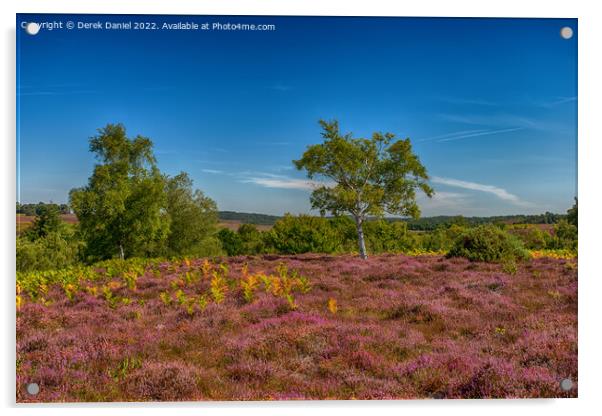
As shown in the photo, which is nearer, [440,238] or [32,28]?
[32,28]

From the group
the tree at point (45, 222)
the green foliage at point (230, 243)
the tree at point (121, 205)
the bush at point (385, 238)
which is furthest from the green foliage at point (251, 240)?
the tree at point (45, 222)

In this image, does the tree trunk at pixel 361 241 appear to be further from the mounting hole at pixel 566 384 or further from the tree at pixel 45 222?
the tree at pixel 45 222

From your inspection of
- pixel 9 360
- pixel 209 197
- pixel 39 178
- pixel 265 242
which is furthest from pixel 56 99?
pixel 265 242

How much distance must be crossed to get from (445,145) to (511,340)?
10.2ft

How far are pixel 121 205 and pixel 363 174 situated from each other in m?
5.98

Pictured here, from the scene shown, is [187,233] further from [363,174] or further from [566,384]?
[566,384]

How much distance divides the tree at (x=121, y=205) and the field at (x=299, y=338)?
1.73 meters

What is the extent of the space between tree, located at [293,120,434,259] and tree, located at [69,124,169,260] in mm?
3148

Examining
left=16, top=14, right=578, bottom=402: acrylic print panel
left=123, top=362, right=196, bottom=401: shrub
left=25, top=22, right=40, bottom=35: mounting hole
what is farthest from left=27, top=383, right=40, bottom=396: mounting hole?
left=25, top=22, right=40, bottom=35: mounting hole

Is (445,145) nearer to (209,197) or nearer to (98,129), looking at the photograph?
(209,197)

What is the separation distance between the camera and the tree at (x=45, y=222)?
6.62 m

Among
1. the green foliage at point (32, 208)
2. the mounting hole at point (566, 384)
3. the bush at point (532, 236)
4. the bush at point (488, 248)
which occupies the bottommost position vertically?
the mounting hole at point (566, 384)

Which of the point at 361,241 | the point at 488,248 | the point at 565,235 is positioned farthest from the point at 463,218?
the point at 488,248

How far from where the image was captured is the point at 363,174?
10.4 metres
